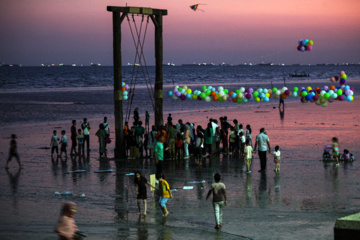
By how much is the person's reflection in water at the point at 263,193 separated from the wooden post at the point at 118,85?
6.19 meters

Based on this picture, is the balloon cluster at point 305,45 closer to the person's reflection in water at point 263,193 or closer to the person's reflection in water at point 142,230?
the person's reflection in water at point 263,193

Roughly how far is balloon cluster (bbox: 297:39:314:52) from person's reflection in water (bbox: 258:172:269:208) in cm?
640

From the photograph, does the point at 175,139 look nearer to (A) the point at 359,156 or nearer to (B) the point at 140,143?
(B) the point at 140,143

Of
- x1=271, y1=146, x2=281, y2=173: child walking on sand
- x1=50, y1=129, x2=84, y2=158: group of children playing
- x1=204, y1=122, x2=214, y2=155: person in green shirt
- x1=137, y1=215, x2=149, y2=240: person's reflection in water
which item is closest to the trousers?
x1=137, y1=215, x2=149, y2=240: person's reflection in water

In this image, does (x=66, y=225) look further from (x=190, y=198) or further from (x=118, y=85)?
(x=118, y=85)

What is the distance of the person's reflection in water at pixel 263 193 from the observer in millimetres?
13609

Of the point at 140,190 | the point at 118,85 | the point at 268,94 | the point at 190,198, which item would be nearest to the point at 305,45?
the point at 268,94

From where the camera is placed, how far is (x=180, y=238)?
10.9 m

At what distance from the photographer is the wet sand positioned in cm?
1142

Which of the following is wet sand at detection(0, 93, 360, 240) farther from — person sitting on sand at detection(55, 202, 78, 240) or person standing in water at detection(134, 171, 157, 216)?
person sitting on sand at detection(55, 202, 78, 240)

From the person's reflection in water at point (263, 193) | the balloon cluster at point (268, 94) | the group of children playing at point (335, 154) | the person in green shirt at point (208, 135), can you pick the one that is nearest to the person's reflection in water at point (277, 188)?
the person's reflection in water at point (263, 193)

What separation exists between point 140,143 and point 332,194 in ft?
29.1

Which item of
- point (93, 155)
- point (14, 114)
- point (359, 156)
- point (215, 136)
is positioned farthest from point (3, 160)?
point (14, 114)

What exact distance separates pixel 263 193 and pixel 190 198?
200cm
